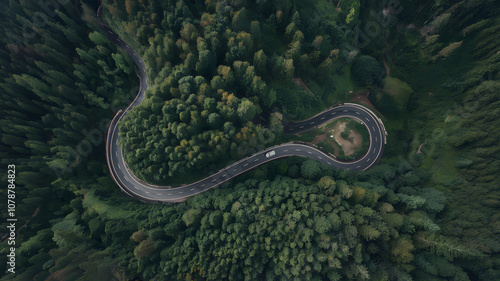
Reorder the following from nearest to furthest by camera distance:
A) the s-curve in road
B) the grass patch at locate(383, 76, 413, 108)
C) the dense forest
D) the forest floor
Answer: the dense forest
the s-curve in road
the grass patch at locate(383, 76, 413, 108)
the forest floor

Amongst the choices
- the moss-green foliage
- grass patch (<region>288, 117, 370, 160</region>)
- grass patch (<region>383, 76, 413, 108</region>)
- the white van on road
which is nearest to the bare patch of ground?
grass patch (<region>288, 117, 370, 160</region>)

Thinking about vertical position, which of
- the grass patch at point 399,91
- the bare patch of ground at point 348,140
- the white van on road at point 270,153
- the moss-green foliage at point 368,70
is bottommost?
the bare patch of ground at point 348,140

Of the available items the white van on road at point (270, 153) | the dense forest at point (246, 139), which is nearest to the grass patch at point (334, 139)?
the dense forest at point (246, 139)

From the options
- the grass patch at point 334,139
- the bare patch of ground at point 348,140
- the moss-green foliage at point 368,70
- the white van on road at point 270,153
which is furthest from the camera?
the moss-green foliage at point 368,70

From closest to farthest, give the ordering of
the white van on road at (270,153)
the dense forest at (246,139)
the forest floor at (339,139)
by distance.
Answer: the dense forest at (246,139) < the white van on road at (270,153) < the forest floor at (339,139)

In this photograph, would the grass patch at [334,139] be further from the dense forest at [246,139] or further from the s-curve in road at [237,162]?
the dense forest at [246,139]

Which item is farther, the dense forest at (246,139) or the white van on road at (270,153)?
the white van on road at (270,153)

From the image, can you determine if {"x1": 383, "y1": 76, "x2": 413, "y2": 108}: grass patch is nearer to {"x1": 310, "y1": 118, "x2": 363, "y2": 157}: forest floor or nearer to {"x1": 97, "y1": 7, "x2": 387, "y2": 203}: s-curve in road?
{"x1": 97, "y1": 7, "x2": 387, "y2": 203}: s-curve in road

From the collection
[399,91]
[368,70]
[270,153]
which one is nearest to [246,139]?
[270,153]
